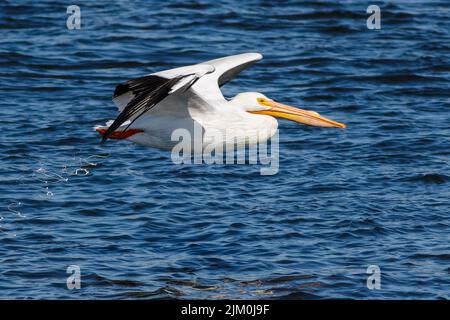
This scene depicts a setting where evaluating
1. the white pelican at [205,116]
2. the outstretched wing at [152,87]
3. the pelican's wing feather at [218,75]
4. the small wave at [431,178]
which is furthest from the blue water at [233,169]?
the outstretched wing at [152,87]

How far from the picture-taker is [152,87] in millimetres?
9109

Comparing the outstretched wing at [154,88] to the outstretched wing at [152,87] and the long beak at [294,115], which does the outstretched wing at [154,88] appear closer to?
the outstretched wing at [152,87]

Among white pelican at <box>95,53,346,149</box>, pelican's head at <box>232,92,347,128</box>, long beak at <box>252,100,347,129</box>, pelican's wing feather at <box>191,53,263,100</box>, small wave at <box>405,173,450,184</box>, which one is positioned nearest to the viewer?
white pelican at <box>95,53,346,149</box>

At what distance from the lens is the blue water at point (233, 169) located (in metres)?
9.90

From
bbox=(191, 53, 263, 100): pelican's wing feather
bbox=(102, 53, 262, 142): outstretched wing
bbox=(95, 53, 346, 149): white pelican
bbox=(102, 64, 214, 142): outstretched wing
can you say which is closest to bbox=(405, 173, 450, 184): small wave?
bbox=(95, 53, 346, 149): white pelican

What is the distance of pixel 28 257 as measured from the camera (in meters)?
10.1

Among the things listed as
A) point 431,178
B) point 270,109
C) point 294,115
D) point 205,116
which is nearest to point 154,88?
point 205,116

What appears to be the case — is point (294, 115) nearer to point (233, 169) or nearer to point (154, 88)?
point (154, 88)

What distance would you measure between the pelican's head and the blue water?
1.15m

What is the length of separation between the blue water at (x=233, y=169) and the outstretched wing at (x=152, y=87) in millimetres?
1634

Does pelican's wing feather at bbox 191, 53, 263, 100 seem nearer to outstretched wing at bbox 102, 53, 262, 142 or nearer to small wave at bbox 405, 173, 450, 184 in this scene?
outstretched wing at bbox 102, 53, 262, 142

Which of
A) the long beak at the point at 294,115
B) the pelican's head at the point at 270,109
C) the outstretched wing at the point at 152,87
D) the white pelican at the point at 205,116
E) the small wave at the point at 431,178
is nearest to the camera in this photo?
the outstretched wing at the point at 152,87

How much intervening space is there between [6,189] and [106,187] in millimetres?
1102

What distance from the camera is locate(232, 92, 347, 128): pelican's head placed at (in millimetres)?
10275
